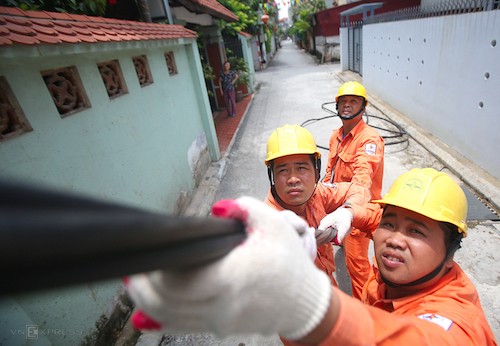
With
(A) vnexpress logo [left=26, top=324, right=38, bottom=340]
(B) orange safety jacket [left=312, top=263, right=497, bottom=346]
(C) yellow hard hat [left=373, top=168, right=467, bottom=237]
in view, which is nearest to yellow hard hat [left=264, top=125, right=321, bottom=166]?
(C) yellow hard hat [left=373, top=168, right=467, bottom=237]

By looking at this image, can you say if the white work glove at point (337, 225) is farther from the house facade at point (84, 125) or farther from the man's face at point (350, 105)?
the man's face at point (350, 105)

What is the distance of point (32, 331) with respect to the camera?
1.95 meters

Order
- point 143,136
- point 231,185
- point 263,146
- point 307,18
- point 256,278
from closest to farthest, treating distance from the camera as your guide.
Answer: point 256,278 → point 143,136 → point 231,185 → point 263,146 → point 307,18

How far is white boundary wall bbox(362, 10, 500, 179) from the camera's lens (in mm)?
4227

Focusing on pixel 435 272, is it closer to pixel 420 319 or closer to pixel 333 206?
pixel 420 319

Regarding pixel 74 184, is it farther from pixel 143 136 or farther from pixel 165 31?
pixel 165 31

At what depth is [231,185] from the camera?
18.9ft

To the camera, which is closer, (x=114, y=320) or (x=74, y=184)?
(x=74, y=184)

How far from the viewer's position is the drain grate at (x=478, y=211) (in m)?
3.68

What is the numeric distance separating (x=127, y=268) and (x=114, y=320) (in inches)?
117

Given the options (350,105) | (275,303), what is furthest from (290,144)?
(350,105)

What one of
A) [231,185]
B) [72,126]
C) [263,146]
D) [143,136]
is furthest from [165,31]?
[263,146]

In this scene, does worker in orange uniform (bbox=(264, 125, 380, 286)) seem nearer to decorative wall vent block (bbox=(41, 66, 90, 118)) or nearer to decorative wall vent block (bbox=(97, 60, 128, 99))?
decorative wall vent block (bbox=(41, 66, 90, 118))

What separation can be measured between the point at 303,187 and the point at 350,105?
1888mm
